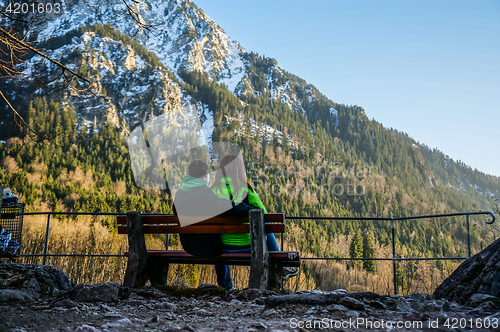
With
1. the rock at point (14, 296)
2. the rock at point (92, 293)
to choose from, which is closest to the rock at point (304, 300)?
the rock at point (92, 293)

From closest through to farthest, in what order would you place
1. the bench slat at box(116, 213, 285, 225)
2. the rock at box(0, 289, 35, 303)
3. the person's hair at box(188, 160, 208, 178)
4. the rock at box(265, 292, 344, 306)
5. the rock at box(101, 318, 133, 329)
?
the rock at box(101, 318, 133, 329)
the rock at box(265, 292, 344, 306)
the rock at box(0, 289, 35, 303)
the bench slat at box(116, 213, 285, 225)
the person's hair at box(188, 160, 208, 178)

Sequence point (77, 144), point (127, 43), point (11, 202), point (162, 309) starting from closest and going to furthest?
point (162, 309) → point (11, 202) → point (77, 144) → point (127, 43)

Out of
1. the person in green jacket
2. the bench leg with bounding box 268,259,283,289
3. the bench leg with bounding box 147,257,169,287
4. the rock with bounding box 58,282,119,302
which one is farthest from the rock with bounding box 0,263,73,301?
the bench leg with bounding box 268,259,283,289

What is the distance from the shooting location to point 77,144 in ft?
149

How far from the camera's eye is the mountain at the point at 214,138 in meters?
38.5

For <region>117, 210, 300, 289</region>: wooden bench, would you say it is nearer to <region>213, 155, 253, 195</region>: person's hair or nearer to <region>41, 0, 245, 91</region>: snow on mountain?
<region>213, 155, 253, 195</region>: person's hair

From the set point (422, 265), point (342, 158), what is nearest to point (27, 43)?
point (422, 265)

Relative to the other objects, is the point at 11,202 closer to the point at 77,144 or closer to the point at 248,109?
the point at 77,144

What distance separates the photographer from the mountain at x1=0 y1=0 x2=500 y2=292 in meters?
38.5

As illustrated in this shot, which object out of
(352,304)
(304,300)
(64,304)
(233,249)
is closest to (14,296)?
→ (64,304)

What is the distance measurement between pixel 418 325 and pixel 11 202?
21.3ft

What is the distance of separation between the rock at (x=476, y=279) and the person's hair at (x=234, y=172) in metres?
1.88

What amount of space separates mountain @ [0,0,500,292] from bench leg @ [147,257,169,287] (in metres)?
2.71

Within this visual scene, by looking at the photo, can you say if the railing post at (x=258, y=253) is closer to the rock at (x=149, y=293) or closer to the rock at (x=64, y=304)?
the rock at (x=149, y=293)
